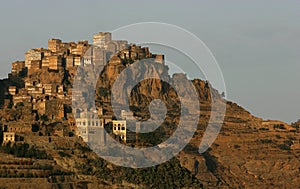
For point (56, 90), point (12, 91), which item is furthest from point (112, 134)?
point (12, 91)

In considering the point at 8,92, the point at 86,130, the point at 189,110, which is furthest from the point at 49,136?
the point at 189,110

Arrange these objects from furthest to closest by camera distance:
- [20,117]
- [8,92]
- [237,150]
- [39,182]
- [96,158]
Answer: [237,150] → [8,92] → [20,117] → [96,158] → [39,182]

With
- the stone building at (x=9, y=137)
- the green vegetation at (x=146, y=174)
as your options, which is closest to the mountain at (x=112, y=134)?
the green vegetation at (x=146, y=174)

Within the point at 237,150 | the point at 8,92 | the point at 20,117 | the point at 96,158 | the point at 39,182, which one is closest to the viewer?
the point at 39,182

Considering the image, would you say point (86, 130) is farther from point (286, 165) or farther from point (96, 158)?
point (286, 165)

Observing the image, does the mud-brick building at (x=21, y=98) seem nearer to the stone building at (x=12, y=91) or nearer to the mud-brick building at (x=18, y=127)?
the stone building at (x=12, y=91)

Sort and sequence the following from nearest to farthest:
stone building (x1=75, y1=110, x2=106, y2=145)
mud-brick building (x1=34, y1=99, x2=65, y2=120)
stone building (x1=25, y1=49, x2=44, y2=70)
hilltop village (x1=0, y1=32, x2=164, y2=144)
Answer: stone building (x1=75, y1=110, x2=106, y2=145), hilltop village (x1=0, y1=32, x2=164, y2=144), mud-brick building (x1=34, y1=99, x2=65, y2=120), stone building (x1=25, y1=49, x2=44, y2=70)

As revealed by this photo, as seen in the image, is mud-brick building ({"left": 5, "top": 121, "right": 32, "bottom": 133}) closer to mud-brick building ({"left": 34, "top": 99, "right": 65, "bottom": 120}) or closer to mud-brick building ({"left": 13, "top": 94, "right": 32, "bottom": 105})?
mud-brick building ({"left": 34, "top": 99, "right": 65, "bottom": 120})

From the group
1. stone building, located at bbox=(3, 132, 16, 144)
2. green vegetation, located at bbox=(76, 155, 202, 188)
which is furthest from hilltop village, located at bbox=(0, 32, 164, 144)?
green vegetation, located at bbox=(76, 155, 202, 188)

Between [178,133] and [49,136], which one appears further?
[178,133]

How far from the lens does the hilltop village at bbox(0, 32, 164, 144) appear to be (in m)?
118

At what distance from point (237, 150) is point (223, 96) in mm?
8503

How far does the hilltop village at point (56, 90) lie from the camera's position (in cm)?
11797

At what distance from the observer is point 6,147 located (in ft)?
366
